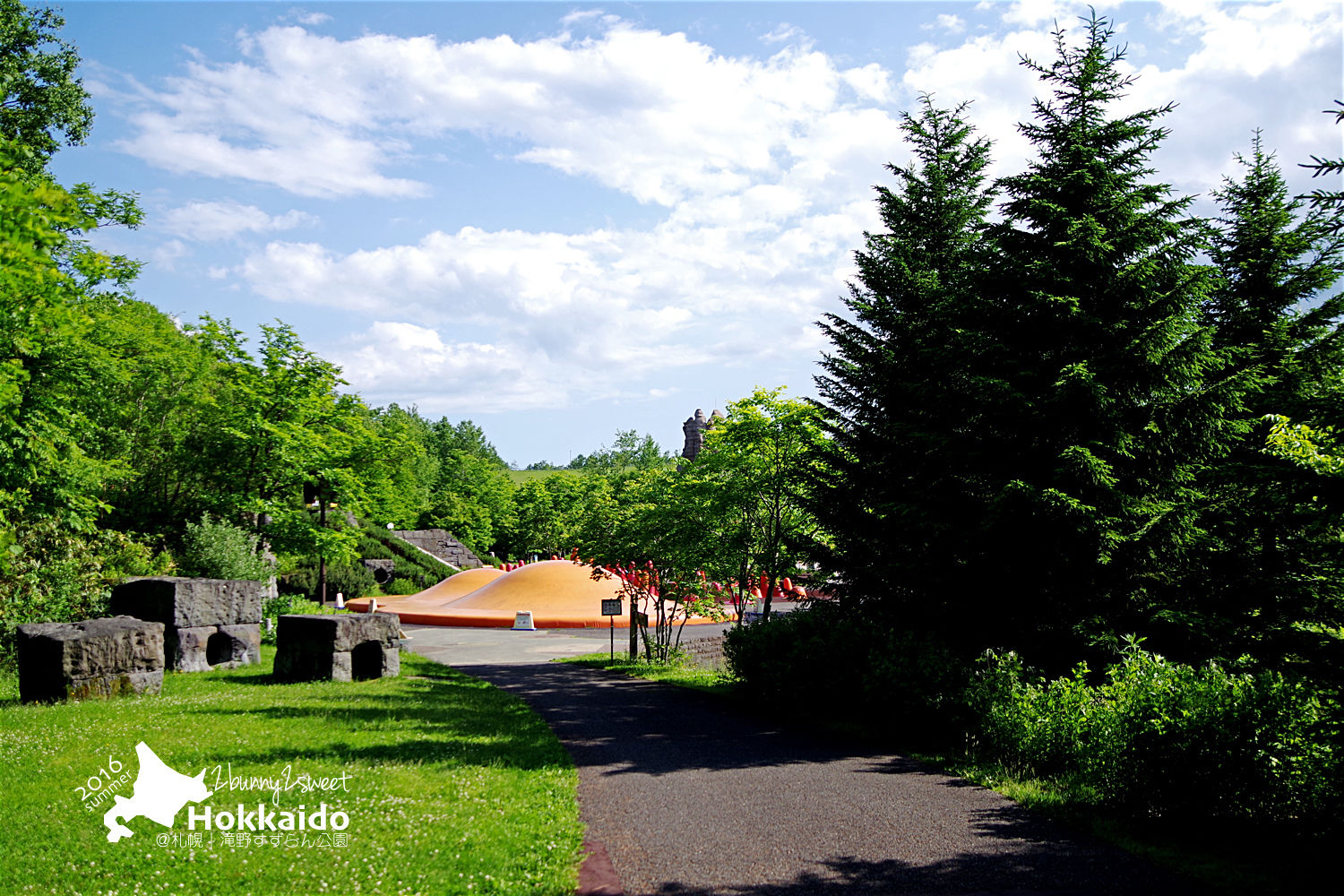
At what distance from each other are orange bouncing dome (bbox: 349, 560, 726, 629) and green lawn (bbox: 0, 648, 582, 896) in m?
20.7

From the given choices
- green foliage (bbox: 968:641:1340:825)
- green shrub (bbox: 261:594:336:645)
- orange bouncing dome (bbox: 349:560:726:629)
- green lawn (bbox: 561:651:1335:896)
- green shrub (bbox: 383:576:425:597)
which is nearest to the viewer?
green lawn (bbox: 561:651:1335:896)

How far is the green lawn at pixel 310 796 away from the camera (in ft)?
17.5

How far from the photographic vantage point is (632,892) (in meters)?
5.42

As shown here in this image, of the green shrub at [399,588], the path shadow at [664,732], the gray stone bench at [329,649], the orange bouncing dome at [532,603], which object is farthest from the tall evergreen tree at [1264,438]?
the green shrub at [399,588]

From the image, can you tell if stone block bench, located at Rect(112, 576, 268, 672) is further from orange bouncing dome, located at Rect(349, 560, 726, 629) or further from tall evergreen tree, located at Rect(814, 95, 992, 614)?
orange bouncing dome, located at Rect(349, 560, 726, 629)

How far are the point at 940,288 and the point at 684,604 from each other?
33.7ft

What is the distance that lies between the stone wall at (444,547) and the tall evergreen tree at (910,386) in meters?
43.2

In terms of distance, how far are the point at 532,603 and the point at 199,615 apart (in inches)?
769

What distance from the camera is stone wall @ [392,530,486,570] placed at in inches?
2164

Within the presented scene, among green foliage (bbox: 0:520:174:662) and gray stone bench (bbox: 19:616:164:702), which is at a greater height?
green foliage (bbox: 0:520:174:662)

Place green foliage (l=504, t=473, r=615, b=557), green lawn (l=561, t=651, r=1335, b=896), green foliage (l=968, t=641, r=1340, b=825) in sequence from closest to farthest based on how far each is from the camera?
1. green lawn (l=561, t=651, r=1335, b=896)
2. green foliage (l=968, t=641, r=1340, b=825)
3. green foliage (l=504, t=473, r=615, b=557)

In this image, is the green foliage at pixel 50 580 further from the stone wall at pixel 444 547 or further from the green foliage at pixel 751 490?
the stone wall at pixel 444 547

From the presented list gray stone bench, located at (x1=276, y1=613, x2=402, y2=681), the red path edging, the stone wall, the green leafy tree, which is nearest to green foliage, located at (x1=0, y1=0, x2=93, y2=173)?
the green leafy tree

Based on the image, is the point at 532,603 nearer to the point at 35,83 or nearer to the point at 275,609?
the point at 275,609
